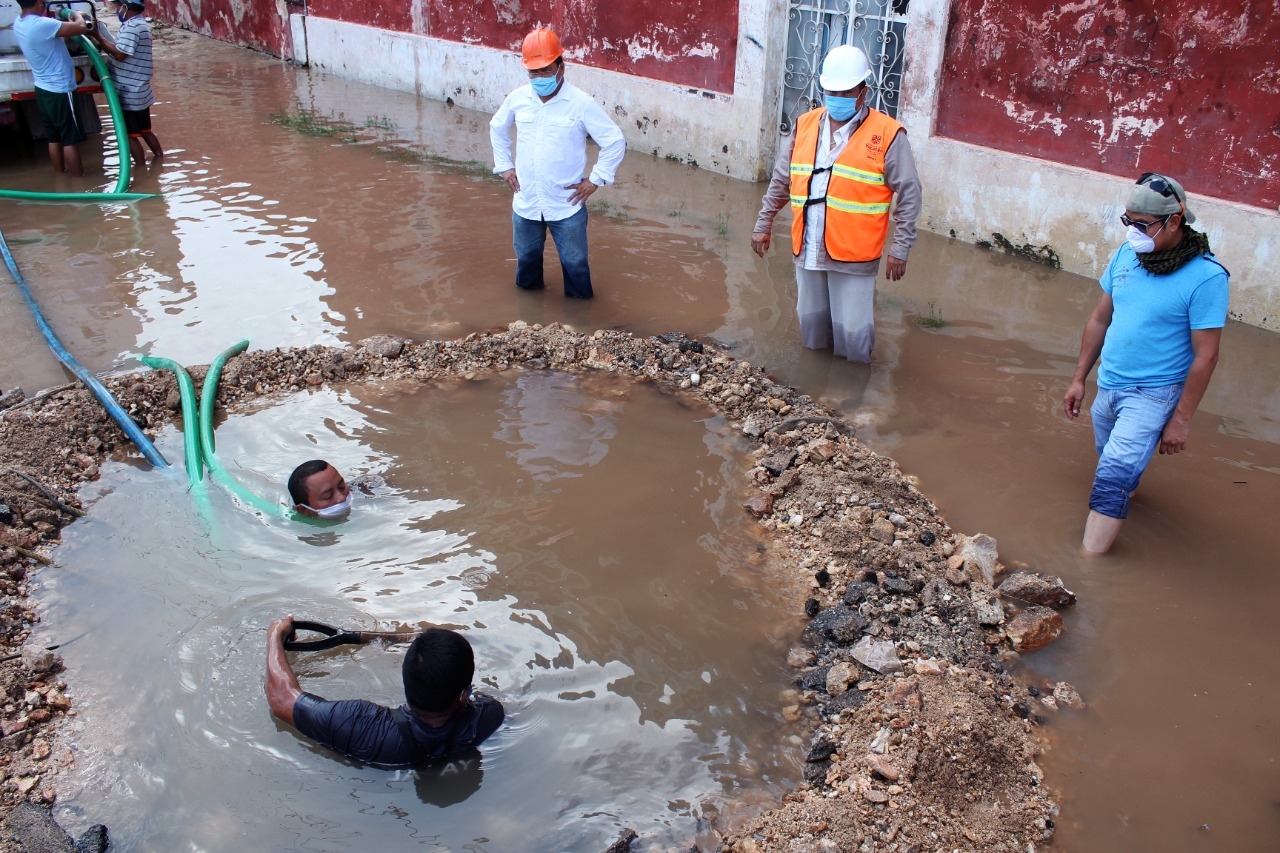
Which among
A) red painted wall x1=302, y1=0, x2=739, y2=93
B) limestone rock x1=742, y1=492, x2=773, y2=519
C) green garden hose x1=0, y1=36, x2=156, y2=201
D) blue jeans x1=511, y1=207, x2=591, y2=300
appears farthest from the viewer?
red painted wall x1=302, y1=0, x2=739, y2=93

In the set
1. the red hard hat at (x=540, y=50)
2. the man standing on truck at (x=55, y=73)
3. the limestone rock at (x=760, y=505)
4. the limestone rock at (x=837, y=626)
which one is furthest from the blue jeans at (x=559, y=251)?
the man standing on truck at (x=55, y=73)

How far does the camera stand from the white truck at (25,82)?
31.8 ft

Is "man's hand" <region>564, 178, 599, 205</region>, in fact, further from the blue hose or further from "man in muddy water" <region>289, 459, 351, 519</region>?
the blue hose

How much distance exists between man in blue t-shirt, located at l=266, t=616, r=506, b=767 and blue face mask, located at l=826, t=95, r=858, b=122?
3645 mm

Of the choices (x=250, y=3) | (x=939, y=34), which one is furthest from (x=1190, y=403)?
(x=250, y=3)

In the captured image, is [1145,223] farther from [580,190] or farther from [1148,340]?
[580,190]

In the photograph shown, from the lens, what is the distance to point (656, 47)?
1052 centimetres

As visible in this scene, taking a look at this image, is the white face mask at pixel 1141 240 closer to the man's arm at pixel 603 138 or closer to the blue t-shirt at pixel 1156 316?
the blue t-shirt at pixel 1156 316

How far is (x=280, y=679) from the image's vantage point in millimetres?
3535

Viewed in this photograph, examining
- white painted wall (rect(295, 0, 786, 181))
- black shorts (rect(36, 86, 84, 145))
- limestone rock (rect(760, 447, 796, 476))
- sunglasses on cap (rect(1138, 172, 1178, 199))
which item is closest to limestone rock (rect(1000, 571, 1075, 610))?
limestone rock (rect(760, 447, 796, 476))

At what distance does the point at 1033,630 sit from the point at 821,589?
862 mm

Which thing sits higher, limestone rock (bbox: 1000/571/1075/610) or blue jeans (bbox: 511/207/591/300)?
blue jeans (bbox: 511/207/591/300)

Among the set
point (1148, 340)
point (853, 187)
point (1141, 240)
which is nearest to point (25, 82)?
point (853, 187)

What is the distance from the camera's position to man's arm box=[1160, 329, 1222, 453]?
3.96 m
